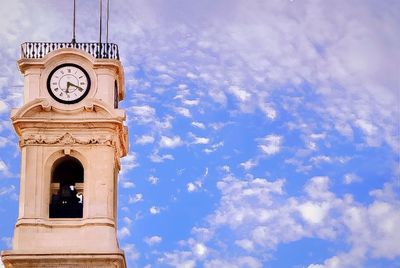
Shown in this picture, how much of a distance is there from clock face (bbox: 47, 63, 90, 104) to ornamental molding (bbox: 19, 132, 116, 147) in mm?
1602

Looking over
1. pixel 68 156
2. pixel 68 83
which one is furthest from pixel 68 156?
pixel 68 83

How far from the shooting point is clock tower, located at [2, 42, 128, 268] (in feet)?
226

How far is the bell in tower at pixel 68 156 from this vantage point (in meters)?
69.0

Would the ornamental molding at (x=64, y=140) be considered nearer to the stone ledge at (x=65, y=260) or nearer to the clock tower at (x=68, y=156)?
the clock tower at (x=68, y=156)

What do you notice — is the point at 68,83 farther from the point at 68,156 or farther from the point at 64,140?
the point at 68,156

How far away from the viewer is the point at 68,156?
70.8 meters

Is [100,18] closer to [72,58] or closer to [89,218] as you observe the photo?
[72,58]

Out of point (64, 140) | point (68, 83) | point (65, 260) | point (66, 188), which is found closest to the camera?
point (65, 260)

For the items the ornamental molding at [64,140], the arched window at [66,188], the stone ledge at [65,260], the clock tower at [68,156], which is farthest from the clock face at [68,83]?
the stone ledge at [65,260]

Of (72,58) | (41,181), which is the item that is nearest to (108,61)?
(72,58)

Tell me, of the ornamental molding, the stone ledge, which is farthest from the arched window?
the stone ledge

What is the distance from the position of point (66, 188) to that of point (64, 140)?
2082mm

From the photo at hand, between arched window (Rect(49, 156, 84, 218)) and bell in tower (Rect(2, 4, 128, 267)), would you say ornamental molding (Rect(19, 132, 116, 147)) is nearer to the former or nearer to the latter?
bell in tower (Rect(2, 4, 128, 267))

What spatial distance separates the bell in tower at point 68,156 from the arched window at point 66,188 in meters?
0.04
